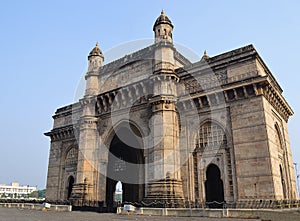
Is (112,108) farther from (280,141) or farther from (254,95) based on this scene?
(280,141)

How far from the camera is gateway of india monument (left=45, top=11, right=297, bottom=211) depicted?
20.2 m

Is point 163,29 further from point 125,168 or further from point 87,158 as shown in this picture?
point 125,168

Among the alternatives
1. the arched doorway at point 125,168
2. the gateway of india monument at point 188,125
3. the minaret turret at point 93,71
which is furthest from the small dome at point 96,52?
the arched doorway at point 125,168

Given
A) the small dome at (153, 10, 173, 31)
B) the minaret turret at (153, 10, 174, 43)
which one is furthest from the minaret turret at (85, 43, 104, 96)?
the small dome at (153, 10, 173, 31)

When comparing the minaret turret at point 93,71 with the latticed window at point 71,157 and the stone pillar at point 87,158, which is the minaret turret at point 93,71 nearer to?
the stone pillar at point 87,158

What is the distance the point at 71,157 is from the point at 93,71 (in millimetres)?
10693

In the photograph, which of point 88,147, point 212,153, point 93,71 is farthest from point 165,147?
point 93,71

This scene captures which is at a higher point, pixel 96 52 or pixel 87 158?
pixel 96 52

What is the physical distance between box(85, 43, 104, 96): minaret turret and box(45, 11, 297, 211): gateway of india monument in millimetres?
114

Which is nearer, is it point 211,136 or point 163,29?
point 211,136

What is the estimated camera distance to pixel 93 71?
3131 centimetres

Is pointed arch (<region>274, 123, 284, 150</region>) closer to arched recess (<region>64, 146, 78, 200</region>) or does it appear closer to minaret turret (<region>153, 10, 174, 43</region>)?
minaret turret (<region>153, 10, 174, 43</region>)

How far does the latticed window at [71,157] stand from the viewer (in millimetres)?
32906

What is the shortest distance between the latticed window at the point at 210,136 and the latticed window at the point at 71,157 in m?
16.5
